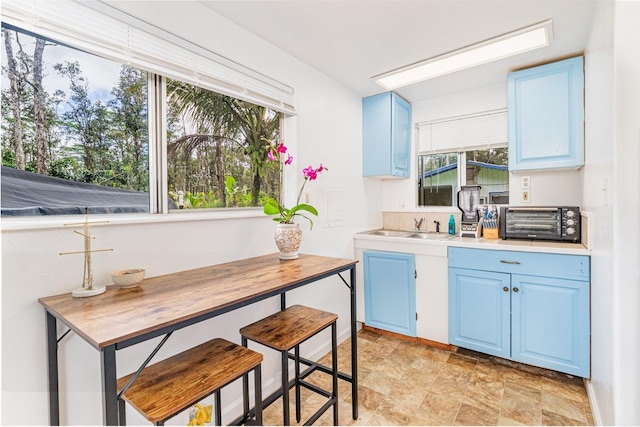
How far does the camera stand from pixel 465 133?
3.03 m

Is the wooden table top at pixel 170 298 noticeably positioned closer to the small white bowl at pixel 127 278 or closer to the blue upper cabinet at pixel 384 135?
the small white bowl at pixel 127 278

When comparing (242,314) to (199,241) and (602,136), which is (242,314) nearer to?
(199,241)

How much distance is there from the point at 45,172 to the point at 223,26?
1.24 metres

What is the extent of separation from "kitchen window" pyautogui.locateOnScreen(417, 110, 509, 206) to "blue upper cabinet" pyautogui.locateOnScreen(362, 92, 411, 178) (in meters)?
0.31

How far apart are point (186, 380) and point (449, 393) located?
1755mm

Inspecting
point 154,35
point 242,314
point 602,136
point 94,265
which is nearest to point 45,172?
point 94,265

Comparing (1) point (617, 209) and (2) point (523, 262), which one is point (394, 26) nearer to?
(1) point (617, 209)

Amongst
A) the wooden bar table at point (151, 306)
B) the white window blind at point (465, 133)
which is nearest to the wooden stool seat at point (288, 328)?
the wooden bar table at point (151, 306)

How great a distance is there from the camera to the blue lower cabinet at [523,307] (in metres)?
2.01

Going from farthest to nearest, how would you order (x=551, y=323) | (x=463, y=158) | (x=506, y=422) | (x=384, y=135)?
(x=463, y=158), (x=384, y=135), (x=551, y=323), (x=506, y=422)

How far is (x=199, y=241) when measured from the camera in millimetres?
1655

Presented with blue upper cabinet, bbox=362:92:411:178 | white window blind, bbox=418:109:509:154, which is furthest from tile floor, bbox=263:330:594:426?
white window blind, bbox=418:109:509:154

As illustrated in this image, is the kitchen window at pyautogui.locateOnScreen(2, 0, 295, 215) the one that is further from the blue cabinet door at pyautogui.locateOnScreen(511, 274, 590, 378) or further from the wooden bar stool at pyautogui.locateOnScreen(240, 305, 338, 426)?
the blue cabinet door at pyautogui.locateOnScreen(511, 274, 590, 378)

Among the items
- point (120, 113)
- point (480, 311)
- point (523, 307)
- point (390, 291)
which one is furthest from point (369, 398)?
point (120, 113)
